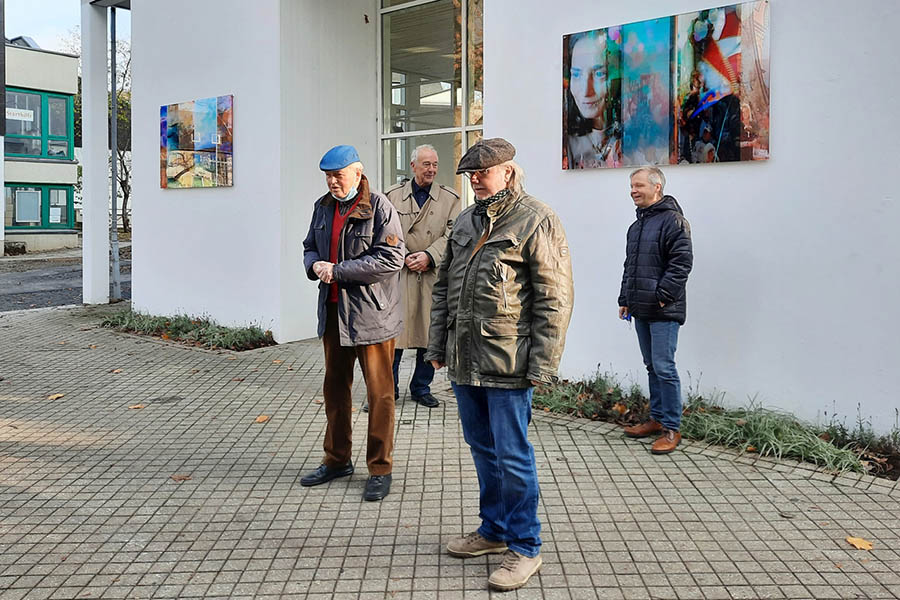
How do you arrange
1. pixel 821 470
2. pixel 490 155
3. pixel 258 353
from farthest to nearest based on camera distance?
pixel 258 353, pixel 821 470, pixel 490 155

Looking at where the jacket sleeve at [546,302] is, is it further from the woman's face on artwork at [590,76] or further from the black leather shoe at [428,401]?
the woman's face on artwork at [590,76]

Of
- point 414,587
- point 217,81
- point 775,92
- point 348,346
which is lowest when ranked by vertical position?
point 414,587

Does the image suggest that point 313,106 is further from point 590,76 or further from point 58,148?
point 58,148

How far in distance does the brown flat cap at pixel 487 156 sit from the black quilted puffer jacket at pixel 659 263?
7.57 ft

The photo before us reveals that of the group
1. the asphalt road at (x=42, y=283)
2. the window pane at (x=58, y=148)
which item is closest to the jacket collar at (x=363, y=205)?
the asphalt road at (x=42, y=283)

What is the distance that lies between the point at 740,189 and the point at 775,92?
77cm

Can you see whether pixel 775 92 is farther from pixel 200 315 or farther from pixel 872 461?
pixel 200 315

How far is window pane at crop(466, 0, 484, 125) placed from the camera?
1055 cm

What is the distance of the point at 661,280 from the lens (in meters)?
5.81

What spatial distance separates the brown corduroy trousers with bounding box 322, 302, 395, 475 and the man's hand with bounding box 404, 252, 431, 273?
1.55 m

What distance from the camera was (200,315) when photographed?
38.7ft

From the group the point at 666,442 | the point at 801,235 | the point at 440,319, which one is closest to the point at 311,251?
the point at 440,319

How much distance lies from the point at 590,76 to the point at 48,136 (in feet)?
107

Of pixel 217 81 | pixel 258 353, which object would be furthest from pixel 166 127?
pixel 258 353
